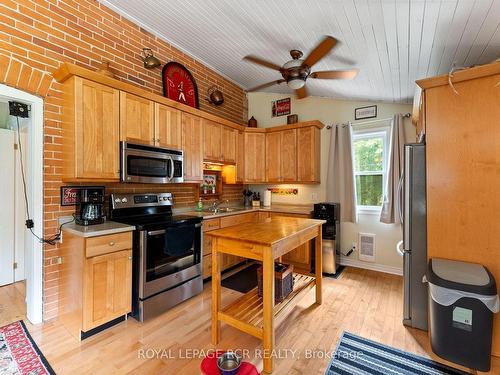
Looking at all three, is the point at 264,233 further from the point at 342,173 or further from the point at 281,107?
the point at 281,107

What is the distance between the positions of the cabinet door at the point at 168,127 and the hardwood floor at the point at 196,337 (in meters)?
1.90

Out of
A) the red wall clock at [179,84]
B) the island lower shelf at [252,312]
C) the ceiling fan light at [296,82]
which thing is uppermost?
the red wall clock at [179,84]

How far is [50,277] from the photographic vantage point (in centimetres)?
226

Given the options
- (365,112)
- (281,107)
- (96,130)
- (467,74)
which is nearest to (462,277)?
(467,74)

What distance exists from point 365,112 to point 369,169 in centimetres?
90

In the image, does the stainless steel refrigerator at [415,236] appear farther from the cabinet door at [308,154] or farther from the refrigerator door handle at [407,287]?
the cabinet door at [308,154]

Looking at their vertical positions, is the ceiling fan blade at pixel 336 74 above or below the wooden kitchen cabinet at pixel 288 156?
above

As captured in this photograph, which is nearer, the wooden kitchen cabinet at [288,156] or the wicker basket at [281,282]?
the wicker basket at [281,282]

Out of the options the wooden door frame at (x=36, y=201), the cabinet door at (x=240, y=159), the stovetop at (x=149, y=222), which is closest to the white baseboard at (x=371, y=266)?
the cabinet door at (x=240, y=159)

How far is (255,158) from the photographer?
171 inches

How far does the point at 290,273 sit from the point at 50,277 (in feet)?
7.59

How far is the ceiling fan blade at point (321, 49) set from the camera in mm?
1937

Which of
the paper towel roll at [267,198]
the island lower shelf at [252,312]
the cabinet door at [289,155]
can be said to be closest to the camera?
the island lower shelf at [252,312]

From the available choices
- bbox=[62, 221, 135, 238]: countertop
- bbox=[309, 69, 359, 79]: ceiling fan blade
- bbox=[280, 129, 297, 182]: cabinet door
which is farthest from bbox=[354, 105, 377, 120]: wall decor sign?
bbox=[62, 221, 135, 238]: countertop
